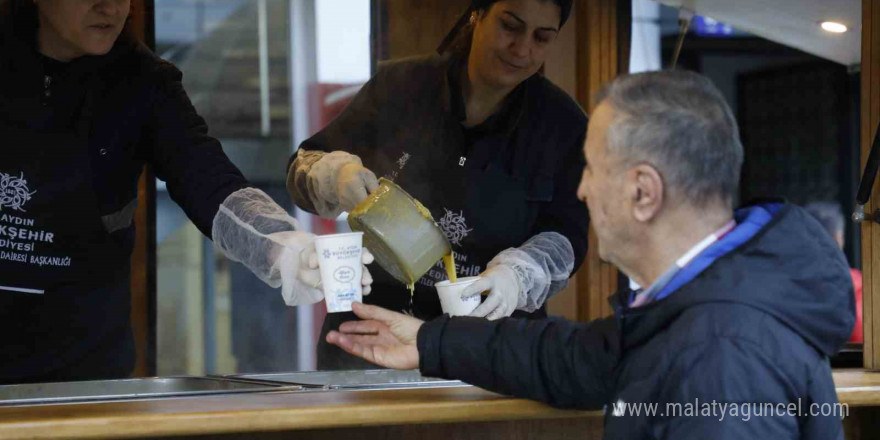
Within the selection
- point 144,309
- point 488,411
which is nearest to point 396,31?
point 144,309

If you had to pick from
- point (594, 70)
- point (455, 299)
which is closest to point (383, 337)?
point (455, 299)

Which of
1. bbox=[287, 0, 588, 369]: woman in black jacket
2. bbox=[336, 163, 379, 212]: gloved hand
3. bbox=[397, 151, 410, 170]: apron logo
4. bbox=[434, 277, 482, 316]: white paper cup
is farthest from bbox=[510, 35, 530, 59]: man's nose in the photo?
bbox=[434, 277, 482, 316]: white paper cup

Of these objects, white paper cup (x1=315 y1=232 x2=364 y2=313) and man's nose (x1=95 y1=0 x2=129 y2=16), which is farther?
man's nose (x1=95 y1=0 x2=129 y2=16)

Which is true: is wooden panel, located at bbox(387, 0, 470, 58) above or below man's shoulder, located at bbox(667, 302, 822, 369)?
above

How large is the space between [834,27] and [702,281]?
55.4 inches

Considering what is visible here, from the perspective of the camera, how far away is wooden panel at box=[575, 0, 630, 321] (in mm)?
2512

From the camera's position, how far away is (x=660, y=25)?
2826 mm

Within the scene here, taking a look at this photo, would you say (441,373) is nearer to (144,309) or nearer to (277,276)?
(277,276)

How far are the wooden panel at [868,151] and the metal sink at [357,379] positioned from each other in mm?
923

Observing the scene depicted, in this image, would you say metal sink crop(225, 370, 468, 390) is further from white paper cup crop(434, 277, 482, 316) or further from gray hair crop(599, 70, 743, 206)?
gray hair crop(599, 70, 743, 206)

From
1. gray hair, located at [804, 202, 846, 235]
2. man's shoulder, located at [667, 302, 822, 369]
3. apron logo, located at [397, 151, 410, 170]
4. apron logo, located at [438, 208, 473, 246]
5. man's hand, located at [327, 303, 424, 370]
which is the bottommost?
man's hand, located at [327, 303, 424, 370]

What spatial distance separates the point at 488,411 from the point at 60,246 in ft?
3.10

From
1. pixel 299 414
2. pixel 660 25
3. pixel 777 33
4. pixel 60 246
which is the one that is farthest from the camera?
pixel 660 25

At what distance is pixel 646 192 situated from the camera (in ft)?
4.27
